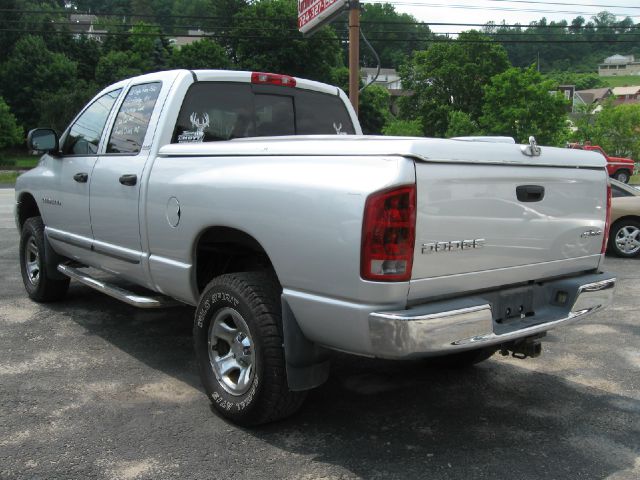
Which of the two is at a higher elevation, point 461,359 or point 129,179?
point 129,179

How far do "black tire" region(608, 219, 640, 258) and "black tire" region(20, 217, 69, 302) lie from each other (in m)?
7.85

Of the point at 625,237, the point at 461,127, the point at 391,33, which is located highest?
the point at 391,33

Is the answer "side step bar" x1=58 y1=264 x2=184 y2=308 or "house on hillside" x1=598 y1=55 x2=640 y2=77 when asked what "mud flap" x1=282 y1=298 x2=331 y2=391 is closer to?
"side step bar" x1=58 y1=264 x2=184 y2=308

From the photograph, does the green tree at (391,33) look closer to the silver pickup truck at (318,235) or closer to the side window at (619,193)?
the side window at (619,193)

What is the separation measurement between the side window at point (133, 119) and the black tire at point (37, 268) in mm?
1624

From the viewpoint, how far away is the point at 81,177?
190 inches

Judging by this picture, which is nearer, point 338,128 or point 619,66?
point 338,128

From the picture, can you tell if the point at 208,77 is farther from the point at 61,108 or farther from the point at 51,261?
the point at 61,108

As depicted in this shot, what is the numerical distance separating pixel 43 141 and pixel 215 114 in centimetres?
184

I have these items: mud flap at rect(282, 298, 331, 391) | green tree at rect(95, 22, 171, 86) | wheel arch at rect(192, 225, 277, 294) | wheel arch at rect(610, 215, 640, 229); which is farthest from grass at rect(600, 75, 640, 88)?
mud flap at rect(282, 298, 331, 391)

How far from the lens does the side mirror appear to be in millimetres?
5258

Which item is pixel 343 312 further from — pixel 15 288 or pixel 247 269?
pixel 15 288

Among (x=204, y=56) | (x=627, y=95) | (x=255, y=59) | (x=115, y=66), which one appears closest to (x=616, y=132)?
(x=255, y=59)

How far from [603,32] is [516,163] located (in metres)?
41.6
